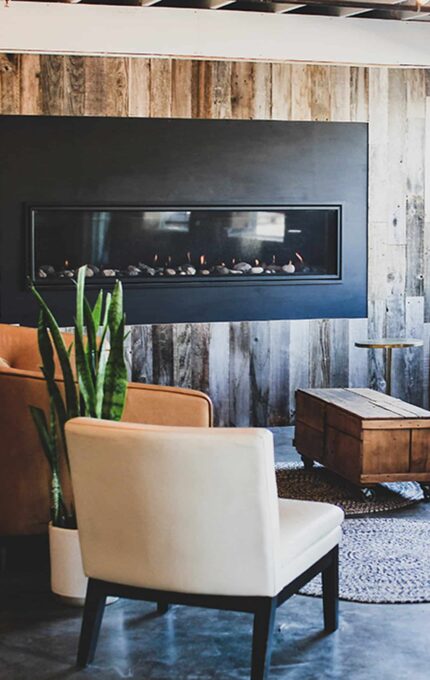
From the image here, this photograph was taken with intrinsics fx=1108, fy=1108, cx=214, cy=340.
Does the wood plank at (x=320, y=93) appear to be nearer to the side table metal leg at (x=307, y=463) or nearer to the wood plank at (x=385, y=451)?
the side table metal leg at (x=307, y=463)

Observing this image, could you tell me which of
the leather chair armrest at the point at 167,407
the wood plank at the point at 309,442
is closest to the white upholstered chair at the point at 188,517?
the leather chair armrest at the point at 167,407

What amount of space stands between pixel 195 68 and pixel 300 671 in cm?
444

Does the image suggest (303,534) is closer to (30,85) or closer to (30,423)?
(30,423)

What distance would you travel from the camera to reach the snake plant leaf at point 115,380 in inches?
142

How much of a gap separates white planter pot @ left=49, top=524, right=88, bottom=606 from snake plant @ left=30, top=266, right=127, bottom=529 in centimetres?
7

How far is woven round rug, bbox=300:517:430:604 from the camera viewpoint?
3877 millimetres

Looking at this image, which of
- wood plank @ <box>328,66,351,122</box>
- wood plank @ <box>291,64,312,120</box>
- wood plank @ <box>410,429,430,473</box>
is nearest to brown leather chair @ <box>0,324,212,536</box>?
wood plank @ <box>410,429,430,473</box>

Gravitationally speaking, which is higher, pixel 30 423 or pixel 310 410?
pixel 30 423

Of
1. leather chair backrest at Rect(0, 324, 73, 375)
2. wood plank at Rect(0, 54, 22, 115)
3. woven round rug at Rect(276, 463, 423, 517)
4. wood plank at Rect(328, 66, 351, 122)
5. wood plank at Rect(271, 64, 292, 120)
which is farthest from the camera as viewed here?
wood plank at Rect(328, 66, 351, 122)

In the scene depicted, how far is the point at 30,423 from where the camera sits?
3.98 m

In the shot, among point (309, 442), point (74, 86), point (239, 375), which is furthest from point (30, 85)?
point (309, 442)

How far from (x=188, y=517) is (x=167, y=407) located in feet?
3.27

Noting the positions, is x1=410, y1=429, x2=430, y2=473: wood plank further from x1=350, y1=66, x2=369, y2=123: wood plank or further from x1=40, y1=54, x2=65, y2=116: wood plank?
x1=40, y1=54, x2=65, y2=116: wood plank

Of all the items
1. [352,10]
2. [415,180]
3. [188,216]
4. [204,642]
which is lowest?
[204,642]
